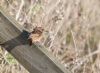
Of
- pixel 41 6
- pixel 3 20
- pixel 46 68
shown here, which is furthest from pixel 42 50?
pixel 41 6

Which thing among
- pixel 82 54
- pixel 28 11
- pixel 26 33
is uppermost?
pixel 26 33

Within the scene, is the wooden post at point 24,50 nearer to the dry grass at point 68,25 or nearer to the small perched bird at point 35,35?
the small perched bird at point 35,35

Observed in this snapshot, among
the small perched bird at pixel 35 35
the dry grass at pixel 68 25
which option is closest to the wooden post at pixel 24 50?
the small perched bird at pixel 35 35

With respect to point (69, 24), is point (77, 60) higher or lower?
higher

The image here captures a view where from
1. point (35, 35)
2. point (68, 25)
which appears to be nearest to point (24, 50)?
point (35, 35)

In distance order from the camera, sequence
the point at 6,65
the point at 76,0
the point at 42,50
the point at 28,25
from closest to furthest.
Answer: the point at 42,50 < the point at 6,65 < the point at 28,25 < the point at 76,0

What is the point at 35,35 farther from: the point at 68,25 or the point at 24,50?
the point at 68,25

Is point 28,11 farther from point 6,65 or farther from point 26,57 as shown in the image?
point 26,57
